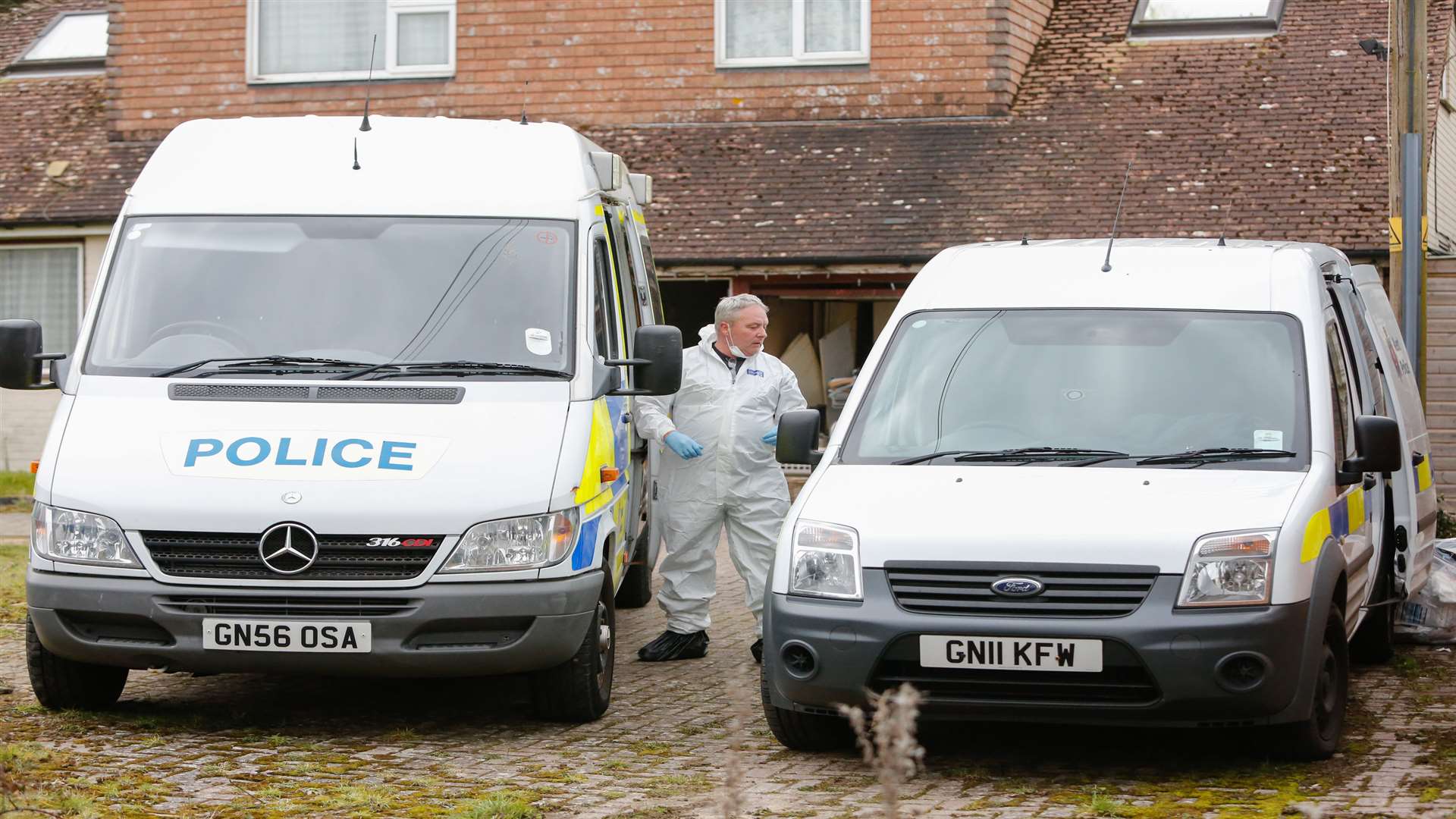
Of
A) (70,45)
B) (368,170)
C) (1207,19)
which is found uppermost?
(70,45)

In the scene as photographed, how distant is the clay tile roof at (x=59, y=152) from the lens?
2109 centimetres

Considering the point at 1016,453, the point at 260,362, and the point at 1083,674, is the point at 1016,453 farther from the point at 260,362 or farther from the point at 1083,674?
the point at 260,362

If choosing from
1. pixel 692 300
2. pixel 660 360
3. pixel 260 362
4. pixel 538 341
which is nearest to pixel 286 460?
pixel 260 362

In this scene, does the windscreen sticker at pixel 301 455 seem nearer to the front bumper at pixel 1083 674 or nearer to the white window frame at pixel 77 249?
the front bumper at pixel 1083 674

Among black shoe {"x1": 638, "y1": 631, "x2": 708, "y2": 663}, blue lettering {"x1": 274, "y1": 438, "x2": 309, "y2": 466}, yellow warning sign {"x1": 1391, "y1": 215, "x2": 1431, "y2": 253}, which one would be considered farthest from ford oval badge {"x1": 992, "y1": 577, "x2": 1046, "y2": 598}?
yellow warning sign {"x1": 1391, "y1": 215, "x2": 1431, "y2": 253}

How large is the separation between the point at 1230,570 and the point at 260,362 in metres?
3.91

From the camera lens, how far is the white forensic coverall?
30.8 feet

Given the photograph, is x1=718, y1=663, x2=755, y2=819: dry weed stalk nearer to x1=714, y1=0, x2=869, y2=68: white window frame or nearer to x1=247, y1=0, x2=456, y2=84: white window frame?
x1=714, y1=0, x2=869, y2=68: white window frame

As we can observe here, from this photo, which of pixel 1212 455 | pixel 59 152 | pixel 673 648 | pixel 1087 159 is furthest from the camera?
pixel 59 152

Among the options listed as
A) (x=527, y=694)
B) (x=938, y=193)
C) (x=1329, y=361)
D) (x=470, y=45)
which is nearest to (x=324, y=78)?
(x=470, y=45)

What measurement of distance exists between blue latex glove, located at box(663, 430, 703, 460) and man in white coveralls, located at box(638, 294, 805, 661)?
0.04m

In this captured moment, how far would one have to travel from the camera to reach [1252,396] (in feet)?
23.9

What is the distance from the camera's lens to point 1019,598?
6484 millimetres

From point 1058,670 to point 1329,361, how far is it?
76.4 inches
